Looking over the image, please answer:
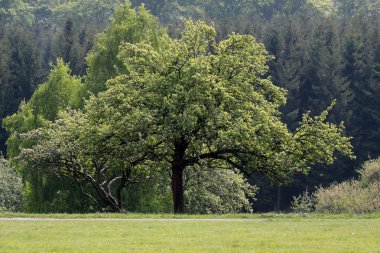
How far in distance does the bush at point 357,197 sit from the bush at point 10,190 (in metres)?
18.7

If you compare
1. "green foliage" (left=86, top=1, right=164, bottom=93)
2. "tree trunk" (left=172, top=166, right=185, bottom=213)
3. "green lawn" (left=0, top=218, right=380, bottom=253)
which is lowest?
"green lawn" (left=0, top=218, right=380, bottom=253)

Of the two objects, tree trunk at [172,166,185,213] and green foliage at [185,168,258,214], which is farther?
green foliage at [185,168,258,214]

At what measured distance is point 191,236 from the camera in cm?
2142

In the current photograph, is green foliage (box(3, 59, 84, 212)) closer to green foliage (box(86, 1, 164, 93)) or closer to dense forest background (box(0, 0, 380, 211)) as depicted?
green foliage (box(86, 1, 164, 93))

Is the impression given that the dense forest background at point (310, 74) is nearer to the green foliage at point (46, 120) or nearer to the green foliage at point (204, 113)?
the green foliage at point (46, 120)

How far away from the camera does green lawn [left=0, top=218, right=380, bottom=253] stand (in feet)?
62.5

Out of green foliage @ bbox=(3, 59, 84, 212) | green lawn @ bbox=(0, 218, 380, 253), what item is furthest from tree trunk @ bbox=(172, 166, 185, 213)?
green lawn @ bbox=(0, 218, 380, 253)

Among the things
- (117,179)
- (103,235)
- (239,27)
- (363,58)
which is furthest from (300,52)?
(103,235)

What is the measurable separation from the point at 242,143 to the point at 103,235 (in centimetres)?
1426

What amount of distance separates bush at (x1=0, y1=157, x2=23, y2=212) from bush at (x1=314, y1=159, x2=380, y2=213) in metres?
18.7

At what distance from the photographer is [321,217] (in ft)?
95.5

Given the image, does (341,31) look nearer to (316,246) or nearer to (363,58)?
(363,58)

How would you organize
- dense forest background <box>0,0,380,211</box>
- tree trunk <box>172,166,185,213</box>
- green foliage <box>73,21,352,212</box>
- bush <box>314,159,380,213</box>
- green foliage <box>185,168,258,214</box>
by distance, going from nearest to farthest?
green foliage <box>73,21,352,212</box> < tree trunk <box>172,166,185,213</box> < bush <box>314,159,380,213</box> < green foliage <box>185,168,258,214</box> < dense forest background <box>0,0,380,211</box>

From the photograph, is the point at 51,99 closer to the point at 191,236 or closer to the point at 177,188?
the point at 177,188
